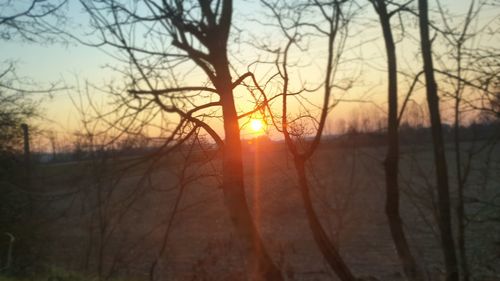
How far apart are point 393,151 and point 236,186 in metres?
1.92

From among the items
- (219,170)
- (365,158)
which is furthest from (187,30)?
(365,158)

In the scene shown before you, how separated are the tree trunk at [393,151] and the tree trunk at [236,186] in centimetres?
168

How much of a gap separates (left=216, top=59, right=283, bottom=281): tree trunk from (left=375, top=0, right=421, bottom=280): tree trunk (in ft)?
5.51

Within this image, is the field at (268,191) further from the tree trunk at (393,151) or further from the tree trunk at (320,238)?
the tree trunk at (320,238)

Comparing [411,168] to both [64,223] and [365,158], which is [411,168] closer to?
[365,158]

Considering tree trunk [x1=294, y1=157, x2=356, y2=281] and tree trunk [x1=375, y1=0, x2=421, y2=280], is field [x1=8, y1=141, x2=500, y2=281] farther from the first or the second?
tree trunk [x1=294, y1=157, x2=356, y2=281]

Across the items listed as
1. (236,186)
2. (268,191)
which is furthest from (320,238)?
(268,191)

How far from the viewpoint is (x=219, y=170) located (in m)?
7.16

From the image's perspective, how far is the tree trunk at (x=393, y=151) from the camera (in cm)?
682

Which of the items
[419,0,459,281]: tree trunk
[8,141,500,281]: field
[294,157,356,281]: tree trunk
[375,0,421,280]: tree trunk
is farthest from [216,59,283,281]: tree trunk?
[419,0,459,281]: tree trunk

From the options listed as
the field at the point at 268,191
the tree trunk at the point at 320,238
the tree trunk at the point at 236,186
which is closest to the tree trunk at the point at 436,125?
the field at the point at 268,191

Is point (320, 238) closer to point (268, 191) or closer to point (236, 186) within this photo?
point (236, 186)

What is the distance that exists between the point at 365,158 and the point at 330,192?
2480mm

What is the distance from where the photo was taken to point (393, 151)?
22.8 feet
